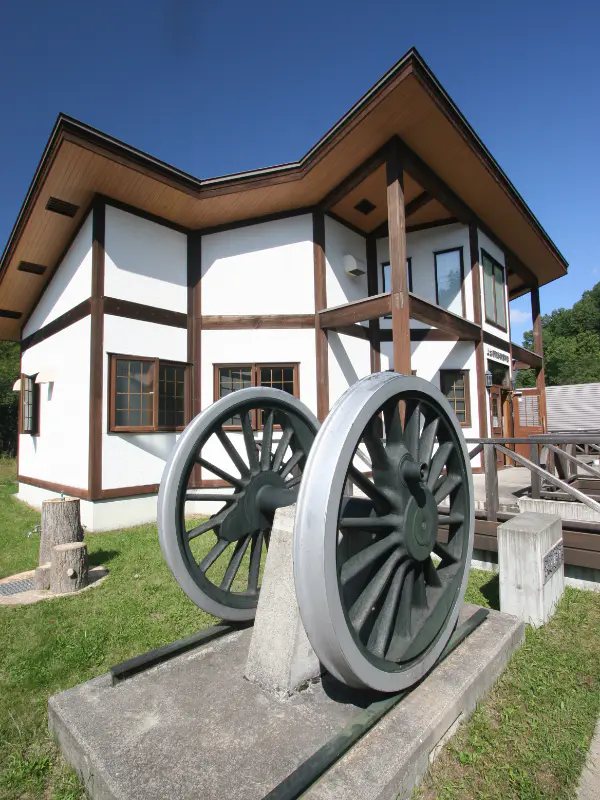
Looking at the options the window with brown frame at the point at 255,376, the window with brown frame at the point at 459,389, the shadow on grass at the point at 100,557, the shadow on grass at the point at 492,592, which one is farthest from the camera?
the window with brown frame at the point at 459,389

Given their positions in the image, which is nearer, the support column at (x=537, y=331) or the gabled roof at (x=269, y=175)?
the gabled roof at (x=269, y=175)

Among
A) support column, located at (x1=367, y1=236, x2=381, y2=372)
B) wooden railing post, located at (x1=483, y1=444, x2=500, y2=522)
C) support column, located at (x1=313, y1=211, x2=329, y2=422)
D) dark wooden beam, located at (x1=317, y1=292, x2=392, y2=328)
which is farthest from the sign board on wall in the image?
wooden railing post, located at (x1=483, y1=444, x2=500, y2=522)

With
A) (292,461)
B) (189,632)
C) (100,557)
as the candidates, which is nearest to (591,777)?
(292,461)

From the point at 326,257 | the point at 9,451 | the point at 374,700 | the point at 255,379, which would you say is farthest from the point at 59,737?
the point at 9,451

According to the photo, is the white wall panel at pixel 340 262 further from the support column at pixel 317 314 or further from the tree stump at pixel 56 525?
the tree stump at pixel 56 525

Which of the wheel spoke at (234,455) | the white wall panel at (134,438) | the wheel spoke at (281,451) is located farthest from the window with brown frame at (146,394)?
the wheel spoke at (281,451)

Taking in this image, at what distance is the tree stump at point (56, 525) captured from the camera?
6055 mm

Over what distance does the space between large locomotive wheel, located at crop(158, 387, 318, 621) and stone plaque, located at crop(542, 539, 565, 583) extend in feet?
8.11

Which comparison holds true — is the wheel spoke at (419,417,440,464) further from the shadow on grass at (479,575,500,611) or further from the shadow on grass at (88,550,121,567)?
the shadow on grass at (88,550,121,567)

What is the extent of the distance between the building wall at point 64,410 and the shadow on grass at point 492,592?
7.05 m

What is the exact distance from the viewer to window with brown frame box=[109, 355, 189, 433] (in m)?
9.01

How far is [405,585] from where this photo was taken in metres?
2.73

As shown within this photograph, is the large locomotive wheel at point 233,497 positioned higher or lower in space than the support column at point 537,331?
lower

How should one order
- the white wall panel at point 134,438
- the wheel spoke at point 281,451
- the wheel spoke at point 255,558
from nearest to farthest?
the wheel spoke at point 255,558 < the wheel spoke at point 281,451 < the white wall panel at point 134,438
